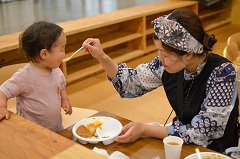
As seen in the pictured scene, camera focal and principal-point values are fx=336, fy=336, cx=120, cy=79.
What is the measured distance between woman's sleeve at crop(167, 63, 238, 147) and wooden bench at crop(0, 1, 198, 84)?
8.19 feet

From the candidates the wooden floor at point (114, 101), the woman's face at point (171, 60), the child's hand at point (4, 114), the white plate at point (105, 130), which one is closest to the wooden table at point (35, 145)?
the child's hand at point (4, 114)

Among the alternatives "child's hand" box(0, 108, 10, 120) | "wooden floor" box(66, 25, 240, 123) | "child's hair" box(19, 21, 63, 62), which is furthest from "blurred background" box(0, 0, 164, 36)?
"child's hand" box(0, 108, 10, 120)

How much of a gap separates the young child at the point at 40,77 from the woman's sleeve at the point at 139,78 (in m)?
0.32

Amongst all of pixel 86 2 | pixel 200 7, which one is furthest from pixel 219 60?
pixel 86 2

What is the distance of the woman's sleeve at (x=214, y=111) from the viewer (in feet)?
4.66

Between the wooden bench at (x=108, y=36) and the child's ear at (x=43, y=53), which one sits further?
the wooden bench at (x=108, y=36)

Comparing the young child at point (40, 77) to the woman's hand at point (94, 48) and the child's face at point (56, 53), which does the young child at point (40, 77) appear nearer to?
the child's face at point (56, 53)

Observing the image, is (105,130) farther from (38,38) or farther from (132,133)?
(38,38)

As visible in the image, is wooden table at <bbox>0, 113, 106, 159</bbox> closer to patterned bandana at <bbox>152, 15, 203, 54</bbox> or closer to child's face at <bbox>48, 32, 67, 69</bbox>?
child's face at <bbox>48, 32, 67, 69</bbox>

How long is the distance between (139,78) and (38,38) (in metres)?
0.56

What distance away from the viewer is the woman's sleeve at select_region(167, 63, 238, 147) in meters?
1.42

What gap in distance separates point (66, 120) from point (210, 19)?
17.1ft

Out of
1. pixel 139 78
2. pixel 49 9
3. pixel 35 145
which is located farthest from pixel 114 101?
pixel 49 9

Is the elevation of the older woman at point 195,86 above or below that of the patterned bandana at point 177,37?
below
